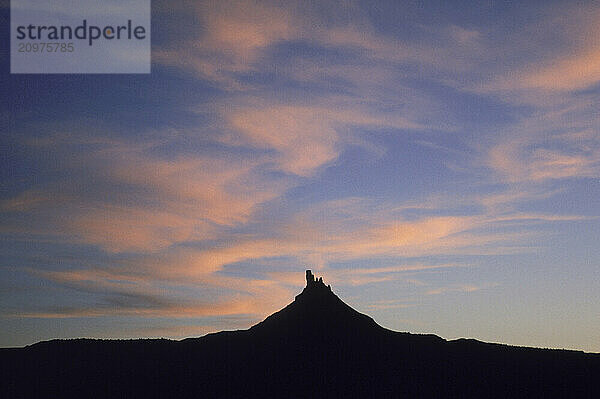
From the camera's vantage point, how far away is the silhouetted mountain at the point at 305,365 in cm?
7375

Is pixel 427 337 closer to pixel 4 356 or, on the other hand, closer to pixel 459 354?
pixel 459 354

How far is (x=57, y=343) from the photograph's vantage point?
9156 centimetres

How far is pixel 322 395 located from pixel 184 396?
54.7 ft

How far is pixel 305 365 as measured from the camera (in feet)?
265

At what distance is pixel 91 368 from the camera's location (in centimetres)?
8256

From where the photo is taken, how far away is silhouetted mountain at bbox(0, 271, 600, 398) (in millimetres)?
73750

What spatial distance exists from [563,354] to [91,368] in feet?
209

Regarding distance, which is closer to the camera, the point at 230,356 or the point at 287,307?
the point at 230,356

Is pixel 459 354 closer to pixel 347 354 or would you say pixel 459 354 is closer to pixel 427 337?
pixel 427 337

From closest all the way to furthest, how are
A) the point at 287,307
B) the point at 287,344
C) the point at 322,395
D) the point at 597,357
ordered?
the point at 322,395 → the point at 597,357 → the point at 287,344 → the point at 287,307

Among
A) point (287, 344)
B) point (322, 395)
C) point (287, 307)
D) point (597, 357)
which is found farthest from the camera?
point (287, 307)

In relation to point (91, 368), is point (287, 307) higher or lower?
higher

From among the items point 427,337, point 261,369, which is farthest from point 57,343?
point 427,337

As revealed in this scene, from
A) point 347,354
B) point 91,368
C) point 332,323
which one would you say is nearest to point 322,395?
point 347,354
